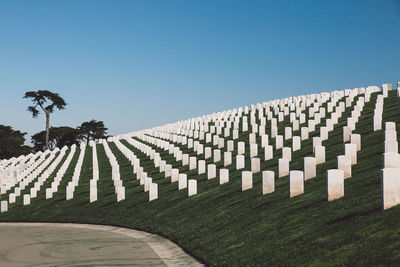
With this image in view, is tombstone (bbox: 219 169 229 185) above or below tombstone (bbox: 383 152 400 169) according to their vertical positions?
below

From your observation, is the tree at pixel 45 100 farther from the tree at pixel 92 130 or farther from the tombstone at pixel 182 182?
the tombstone at pixel 182 182

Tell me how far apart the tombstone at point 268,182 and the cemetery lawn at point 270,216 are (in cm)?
24

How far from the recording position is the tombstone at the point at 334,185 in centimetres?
1138

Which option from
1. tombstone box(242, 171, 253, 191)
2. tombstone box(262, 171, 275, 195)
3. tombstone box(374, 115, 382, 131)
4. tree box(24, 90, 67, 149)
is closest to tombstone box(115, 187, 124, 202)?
tombstone box(242, 171, 253, 191)

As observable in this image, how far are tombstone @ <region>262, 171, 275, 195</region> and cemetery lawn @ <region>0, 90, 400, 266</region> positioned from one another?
0.24 m

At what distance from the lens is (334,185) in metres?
11.5

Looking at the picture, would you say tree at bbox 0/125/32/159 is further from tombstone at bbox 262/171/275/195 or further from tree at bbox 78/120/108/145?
tombstone at bbox 262/171/275/195

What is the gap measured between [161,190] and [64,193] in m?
8.07

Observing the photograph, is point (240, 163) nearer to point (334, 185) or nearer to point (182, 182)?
point (182, 182)

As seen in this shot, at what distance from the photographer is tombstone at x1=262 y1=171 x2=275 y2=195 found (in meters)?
14.5

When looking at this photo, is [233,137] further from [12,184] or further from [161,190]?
[12,184]

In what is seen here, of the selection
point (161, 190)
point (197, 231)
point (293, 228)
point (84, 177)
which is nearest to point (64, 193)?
point (84, 177)

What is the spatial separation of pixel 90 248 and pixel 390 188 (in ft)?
24.6

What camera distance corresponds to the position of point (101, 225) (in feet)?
61.0
